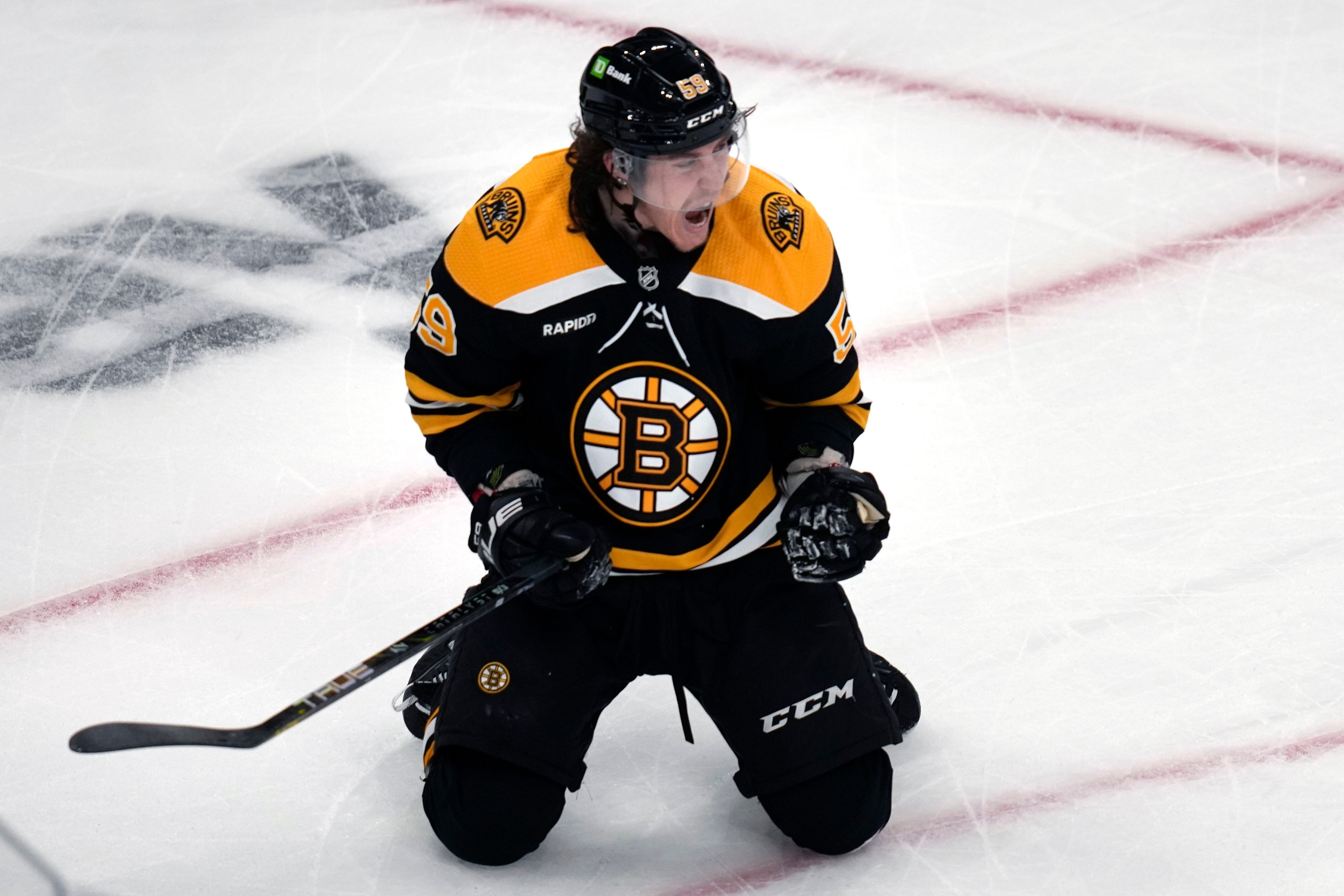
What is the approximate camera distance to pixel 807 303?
2002 millimetres

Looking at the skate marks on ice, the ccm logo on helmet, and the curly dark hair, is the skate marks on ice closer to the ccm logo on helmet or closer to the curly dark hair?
the curly dark hair

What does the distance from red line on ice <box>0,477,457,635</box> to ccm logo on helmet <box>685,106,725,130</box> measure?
45.6 inches

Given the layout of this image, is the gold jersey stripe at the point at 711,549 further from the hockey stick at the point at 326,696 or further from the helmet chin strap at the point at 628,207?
the helmet chin strap at the point at 628,207

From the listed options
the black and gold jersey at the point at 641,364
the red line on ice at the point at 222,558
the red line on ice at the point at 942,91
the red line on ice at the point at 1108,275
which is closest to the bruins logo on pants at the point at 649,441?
the black and gold jersey at the point at 641,364

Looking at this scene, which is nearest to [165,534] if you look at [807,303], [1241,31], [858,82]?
[807,303]

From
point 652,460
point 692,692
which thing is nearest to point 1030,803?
point 692,692

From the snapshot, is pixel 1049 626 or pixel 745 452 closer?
pixel 745 452

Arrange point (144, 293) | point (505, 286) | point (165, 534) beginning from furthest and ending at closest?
1. point (144, 293)
2. point (165, 534)
3. point (505, 286)

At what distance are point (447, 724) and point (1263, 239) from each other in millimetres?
2245

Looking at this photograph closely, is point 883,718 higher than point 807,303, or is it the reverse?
point 807,303

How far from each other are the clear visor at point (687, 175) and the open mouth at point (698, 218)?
16 mm

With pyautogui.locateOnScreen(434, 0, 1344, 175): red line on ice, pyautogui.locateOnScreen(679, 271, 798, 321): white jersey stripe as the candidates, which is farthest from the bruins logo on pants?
pyautogui.locateOnScreen(434, 0, 1344, 175): red line on ice

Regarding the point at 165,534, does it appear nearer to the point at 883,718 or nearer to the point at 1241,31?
the point at 883,718

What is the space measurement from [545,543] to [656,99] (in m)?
0.55
